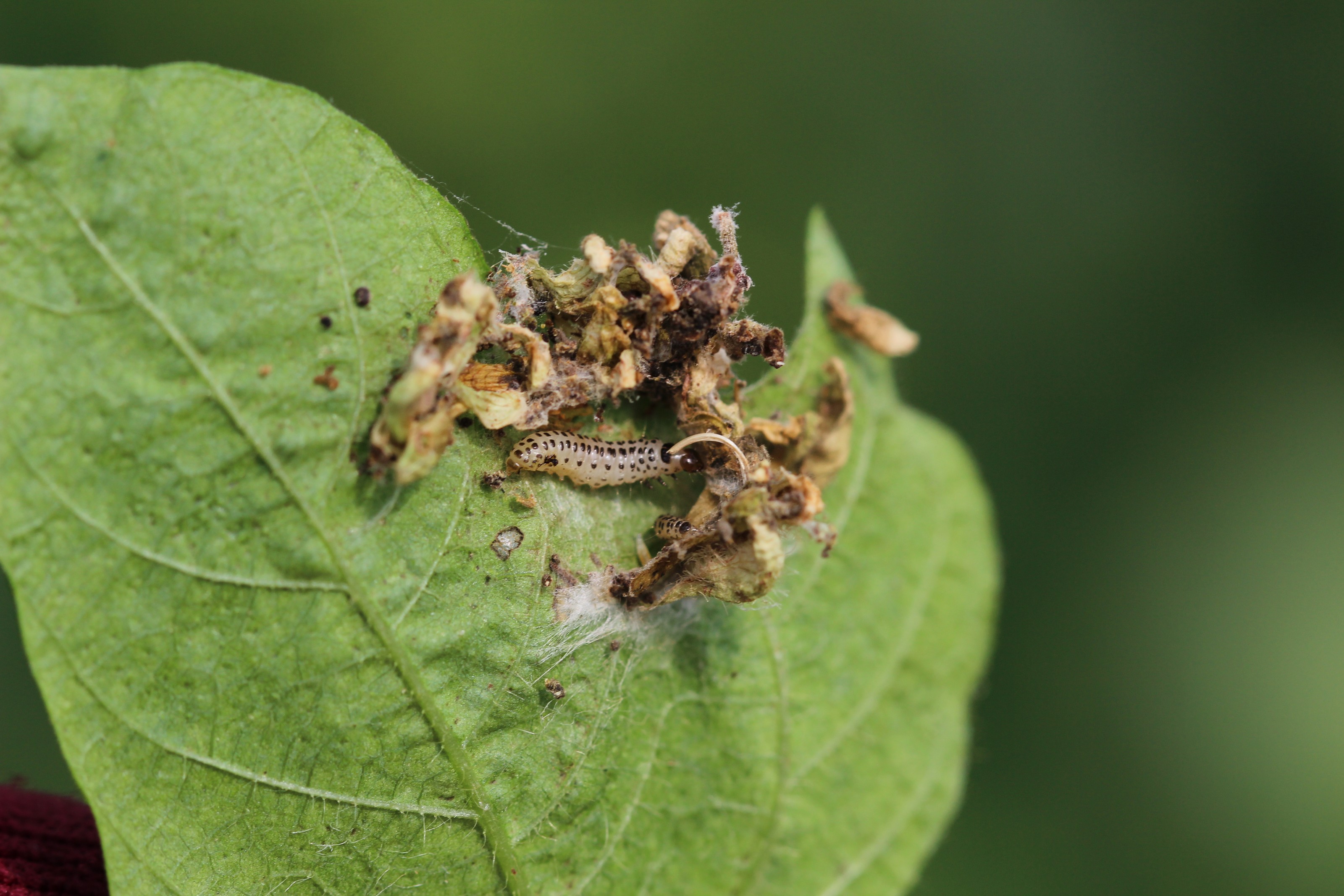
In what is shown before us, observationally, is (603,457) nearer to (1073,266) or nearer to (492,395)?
(492,395)

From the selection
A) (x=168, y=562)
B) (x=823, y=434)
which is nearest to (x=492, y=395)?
(x=168, y=562)

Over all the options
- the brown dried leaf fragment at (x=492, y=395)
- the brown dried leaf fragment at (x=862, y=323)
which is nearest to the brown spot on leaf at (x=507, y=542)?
the brown dried leaf fragment at (x=492, y=395)

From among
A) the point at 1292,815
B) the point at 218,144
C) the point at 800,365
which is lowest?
the point at 1292,815

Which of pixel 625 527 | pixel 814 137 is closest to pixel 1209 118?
pixel 814 137

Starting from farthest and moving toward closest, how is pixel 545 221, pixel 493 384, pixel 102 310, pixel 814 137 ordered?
1. pixel 814 137
2. pixel 545 221
3. pixel 493 384
4. pixel 102 310

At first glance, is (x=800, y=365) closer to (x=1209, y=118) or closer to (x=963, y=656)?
(x=963, y=656)

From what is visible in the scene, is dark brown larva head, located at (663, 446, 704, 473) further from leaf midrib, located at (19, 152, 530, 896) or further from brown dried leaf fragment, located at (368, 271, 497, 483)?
leaf midrib, located at (19, 152, 530, 896)

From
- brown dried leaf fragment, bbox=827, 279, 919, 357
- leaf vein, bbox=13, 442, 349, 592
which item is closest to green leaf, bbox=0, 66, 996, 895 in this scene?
leaf vein, bbox=13, 442, 349, 592
